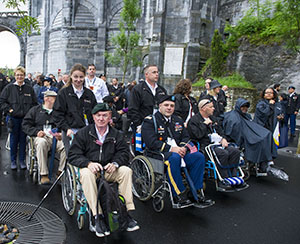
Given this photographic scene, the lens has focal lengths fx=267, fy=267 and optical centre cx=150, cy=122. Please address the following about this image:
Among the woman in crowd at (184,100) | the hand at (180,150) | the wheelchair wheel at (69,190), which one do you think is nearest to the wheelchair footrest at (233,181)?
the hand at (180,150)

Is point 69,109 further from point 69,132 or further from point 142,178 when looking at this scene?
point 142,178

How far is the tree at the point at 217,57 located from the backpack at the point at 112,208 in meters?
15.4

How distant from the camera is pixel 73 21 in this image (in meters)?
27.5

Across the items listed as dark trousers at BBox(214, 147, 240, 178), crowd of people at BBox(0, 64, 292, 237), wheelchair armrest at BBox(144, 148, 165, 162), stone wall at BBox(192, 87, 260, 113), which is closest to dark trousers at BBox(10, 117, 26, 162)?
crowd of people at BBox(0, 64, 292, 237)

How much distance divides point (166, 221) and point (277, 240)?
4.88 feet

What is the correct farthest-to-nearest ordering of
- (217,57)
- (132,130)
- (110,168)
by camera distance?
(217,57)
(132,130)
(110,168)

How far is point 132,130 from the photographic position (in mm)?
5250

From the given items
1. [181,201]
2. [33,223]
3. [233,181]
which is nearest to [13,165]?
[33,223]

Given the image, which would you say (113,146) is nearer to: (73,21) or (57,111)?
(57,111)

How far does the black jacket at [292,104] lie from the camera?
11188mm

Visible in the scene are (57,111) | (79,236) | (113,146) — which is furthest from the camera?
(57,111)

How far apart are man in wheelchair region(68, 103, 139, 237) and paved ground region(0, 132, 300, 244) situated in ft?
1.91

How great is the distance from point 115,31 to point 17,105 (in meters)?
22.5

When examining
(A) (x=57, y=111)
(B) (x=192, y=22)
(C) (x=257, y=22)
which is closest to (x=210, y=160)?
(A) (x=57, y=111)
